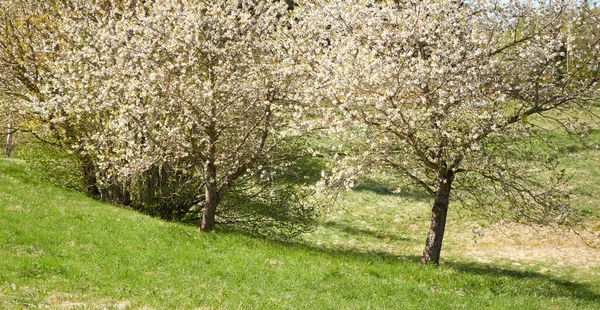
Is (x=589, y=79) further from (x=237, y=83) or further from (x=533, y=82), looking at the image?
(x=237, y=83)

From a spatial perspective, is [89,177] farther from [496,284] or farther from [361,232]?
[496,284]

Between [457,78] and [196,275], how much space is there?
27.7 ft

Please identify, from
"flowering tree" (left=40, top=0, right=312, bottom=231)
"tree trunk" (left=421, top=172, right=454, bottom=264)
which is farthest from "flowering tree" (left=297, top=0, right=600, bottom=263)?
"flowering tree" (left=40, top=0, right=312, bottom=231)

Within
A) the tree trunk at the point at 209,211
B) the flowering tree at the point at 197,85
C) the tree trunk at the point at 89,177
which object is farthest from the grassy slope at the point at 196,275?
the tree trunk at the point at 89,177

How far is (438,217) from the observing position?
58.2 feet

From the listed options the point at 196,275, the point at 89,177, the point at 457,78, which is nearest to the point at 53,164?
the point at 89,177

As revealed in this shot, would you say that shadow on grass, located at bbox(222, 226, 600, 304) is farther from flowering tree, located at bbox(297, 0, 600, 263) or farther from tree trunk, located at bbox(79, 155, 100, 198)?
tree trunk, located at bbox(79, 155, 100, 198)

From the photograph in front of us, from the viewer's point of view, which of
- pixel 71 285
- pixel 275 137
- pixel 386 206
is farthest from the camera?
pixel 386 206

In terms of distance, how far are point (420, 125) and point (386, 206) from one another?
1874 cm

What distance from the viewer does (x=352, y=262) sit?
1752cm

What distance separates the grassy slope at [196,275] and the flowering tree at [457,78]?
2955 millimetres

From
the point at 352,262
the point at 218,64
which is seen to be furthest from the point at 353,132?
the point at 218,64

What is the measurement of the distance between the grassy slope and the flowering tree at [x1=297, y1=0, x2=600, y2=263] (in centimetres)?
296

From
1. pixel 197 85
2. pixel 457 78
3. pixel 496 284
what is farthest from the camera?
pixel 197 85
